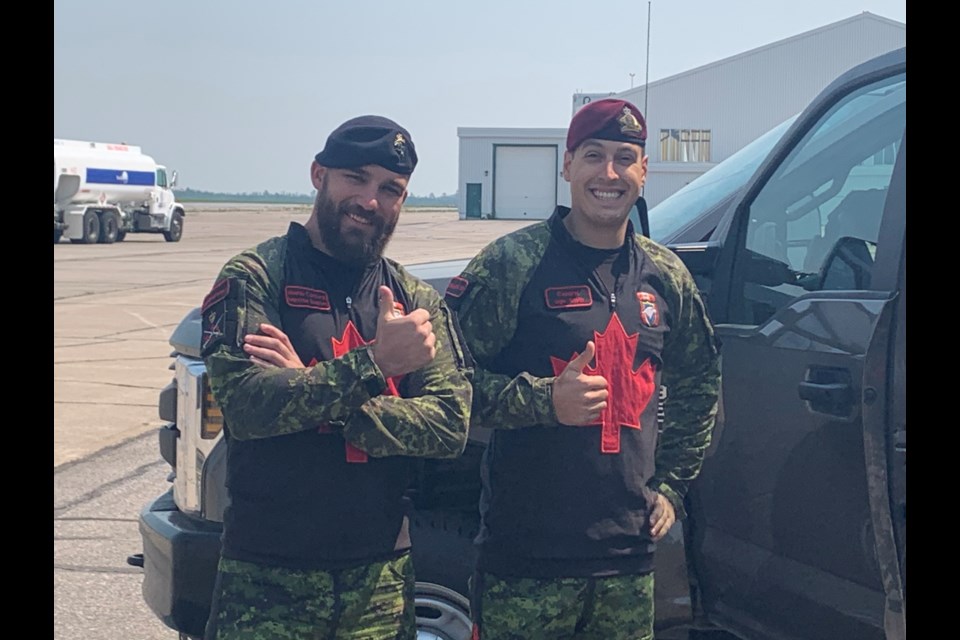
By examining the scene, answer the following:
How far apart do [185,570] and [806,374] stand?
5.70 feet

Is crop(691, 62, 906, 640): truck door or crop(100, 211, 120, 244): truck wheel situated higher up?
crop(100, 211, 120, 244): truck wheel

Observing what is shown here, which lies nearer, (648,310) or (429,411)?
(429,411)

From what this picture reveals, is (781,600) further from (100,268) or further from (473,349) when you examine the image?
(100,268)

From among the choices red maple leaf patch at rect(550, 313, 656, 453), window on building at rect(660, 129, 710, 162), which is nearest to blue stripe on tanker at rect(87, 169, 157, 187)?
window on building at rect(660, 129, 710, 162)

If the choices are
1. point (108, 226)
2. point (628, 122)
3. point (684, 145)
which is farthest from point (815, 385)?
point (108, 226)

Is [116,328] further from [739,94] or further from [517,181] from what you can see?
[517,181]

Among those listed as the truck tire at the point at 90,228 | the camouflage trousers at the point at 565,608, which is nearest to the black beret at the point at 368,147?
the camouflage trousers at the point at 565,608

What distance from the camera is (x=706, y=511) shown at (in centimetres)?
301

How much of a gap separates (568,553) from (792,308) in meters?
0.88

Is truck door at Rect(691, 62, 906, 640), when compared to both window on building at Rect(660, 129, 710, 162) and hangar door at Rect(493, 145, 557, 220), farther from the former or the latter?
hangar door at Rect(493, 145, 557, 220)

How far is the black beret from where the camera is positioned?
8.23 ft

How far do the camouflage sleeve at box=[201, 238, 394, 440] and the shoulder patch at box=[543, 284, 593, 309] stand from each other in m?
0.48

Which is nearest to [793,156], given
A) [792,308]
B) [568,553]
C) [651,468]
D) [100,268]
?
[792,308]

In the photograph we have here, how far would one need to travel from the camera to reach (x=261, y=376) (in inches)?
92.3
